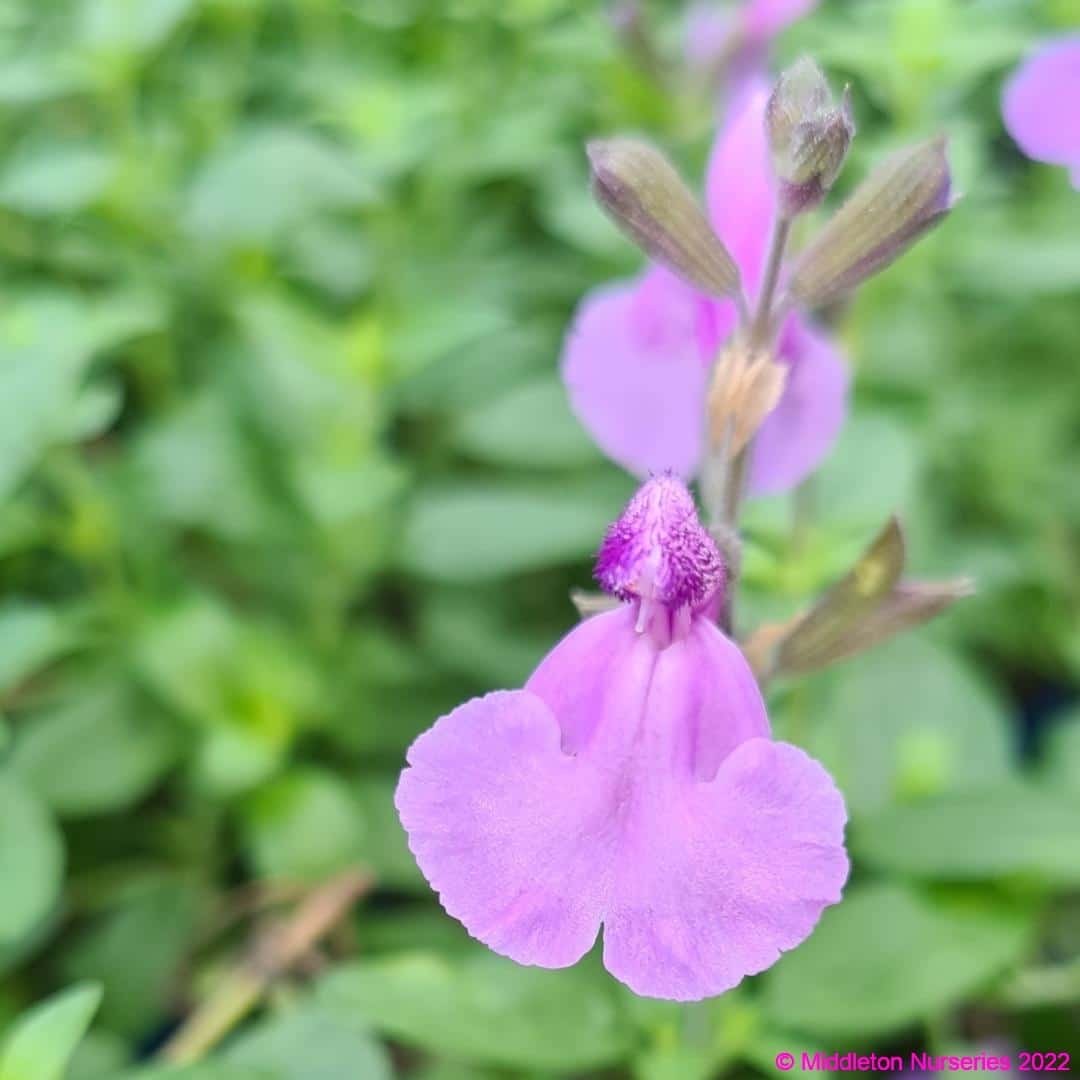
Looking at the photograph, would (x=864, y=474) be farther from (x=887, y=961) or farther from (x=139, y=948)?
(x=139, y=948)

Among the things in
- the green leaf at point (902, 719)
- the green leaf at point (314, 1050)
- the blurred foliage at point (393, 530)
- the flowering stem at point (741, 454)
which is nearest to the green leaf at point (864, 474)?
the blurred foliage at point (393, 530)

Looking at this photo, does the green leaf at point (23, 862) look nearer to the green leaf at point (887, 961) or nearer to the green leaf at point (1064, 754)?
the green leaf at point (887, 961)

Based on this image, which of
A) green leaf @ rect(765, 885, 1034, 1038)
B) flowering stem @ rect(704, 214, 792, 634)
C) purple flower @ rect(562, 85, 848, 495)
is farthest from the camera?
green leaf @ rect(765, 885, 1034, 1038)

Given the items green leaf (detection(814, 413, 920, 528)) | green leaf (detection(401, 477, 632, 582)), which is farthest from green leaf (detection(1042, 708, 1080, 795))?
green leaf (detection(401, 477, 632, 582))

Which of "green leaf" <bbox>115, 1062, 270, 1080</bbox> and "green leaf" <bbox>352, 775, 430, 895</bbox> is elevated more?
"green leaf" <bbox>115, 1062, 270, 1080</bbox>

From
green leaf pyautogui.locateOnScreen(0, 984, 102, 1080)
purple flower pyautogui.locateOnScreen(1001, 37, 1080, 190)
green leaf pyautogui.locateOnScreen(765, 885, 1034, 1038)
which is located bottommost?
green leaf pyautogui.locateOnScreen(765, 885, 1034, 1038)

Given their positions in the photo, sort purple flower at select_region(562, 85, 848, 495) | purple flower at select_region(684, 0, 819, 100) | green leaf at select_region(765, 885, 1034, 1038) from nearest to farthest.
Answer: purple flower at select_region(562, 85, 848, 495)
green leaf at select_region(765, 885, 1034, 1038)
purple flower at select_region(684, 0, 819, 100)

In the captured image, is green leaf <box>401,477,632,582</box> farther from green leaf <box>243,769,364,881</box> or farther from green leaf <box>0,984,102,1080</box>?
green leaf <box>0,984,102,1080</box>

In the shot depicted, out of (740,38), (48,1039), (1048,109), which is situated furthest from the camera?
(740,38)

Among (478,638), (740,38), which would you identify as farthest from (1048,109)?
(740,38)
